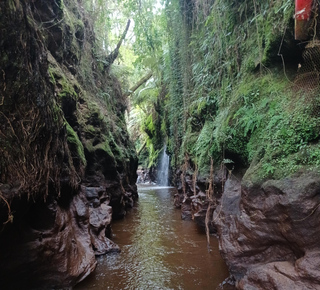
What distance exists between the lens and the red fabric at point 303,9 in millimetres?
3570

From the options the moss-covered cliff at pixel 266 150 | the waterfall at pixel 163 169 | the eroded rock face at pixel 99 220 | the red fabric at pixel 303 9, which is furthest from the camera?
the waterfall at pixel 163 169

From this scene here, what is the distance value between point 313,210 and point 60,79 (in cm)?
650

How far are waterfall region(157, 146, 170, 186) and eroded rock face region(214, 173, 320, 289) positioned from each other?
708 inches

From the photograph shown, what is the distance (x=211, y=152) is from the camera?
684 cm

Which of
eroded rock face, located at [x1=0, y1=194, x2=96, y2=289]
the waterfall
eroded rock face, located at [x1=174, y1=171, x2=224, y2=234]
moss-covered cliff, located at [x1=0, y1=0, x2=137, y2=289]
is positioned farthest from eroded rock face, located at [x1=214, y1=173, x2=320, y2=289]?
the waterfall

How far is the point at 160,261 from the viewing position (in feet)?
17.4

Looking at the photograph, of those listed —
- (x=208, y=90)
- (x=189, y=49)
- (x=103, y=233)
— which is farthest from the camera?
(x=189, y=49)

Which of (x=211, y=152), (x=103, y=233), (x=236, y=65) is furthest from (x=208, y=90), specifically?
Answer: (x=103, y=233)

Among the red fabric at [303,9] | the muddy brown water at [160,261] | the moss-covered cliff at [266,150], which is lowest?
the muddy brown water at [160,261]

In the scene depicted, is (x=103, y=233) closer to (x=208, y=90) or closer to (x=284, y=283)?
(x=284, y=283)

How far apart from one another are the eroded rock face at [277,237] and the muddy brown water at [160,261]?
84 cm

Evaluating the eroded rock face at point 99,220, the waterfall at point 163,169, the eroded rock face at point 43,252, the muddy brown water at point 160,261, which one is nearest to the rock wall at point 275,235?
the muddy brown water at point 160,261

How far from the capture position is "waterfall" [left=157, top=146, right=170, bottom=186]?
22562 mm

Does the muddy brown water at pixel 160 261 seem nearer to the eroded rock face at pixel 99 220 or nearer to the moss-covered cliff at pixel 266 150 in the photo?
the eroded rock face at pixel 99 220
